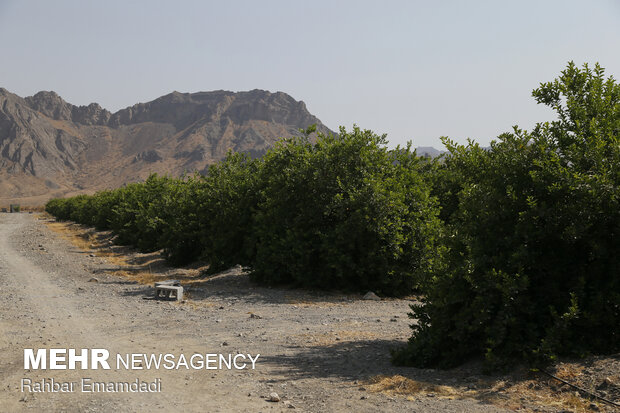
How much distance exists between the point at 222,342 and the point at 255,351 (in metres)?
0.81

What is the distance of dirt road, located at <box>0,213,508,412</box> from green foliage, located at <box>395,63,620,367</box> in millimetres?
696

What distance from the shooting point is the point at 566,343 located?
6262 millimetres

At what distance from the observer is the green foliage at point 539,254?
20.6 feet

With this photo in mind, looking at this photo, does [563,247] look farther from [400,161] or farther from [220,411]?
[400,161]

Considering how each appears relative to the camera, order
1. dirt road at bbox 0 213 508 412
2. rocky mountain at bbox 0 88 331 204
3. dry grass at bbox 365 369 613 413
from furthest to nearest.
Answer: rocky mountain at bbox 0 88 331 204 < dirt road at bbox 0 213 508 412 < dry grass at bbox 365 369 613 413

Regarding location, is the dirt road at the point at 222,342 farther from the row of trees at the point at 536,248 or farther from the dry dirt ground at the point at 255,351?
the row of trees at the point at 536,248

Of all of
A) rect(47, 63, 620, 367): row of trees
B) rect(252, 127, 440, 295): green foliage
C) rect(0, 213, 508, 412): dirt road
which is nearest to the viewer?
rect(0, 213, 508, 412): dirt road

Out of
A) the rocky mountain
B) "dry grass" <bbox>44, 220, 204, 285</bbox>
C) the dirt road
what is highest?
the rocky mountain

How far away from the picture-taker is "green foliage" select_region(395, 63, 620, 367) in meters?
6.27

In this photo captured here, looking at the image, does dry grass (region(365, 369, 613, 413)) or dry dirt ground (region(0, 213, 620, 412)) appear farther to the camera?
dry dirt ground (region(0, 213, 620, 412))

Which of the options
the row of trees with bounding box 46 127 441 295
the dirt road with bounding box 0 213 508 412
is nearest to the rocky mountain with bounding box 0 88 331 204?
→ the row of trees with bounding box 46 127 441 295

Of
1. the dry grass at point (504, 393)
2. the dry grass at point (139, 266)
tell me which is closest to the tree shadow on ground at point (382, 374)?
the dry grass at point (504, 393)

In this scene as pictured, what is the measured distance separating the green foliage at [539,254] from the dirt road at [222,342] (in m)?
0.70

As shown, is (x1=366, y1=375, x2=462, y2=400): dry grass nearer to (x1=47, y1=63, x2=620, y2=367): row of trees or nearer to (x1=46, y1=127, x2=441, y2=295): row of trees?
(x1=47, y1=63, x2=620, y2=367): row of trees
